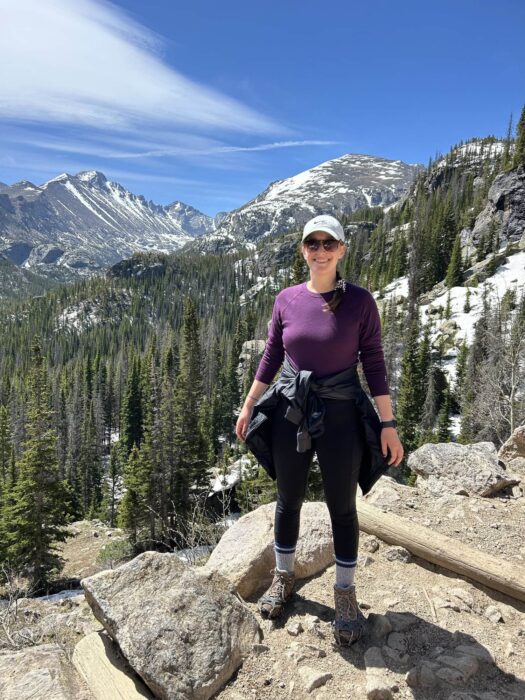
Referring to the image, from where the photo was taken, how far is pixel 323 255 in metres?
3.24

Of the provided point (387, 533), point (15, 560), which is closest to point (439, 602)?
point (387, 533)

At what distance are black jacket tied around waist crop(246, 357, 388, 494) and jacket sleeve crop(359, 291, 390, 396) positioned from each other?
11 cm

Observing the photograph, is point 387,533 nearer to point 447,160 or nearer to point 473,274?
point 473,274

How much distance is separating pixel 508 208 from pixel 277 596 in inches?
3644

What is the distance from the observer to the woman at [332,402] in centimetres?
322

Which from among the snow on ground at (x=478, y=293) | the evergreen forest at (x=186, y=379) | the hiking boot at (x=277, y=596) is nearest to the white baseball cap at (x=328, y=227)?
the hiking boot at (x=277, y=596)

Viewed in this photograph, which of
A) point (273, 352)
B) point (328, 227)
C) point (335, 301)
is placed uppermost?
point (328, 227)

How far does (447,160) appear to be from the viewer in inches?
5915

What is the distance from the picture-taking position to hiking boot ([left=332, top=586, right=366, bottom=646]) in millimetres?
3365

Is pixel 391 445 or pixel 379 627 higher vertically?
pixel 391 445

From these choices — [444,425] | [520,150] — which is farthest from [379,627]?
[520,150]

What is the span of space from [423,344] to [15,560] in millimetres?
44169

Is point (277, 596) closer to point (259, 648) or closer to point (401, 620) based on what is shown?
point (259, 648)

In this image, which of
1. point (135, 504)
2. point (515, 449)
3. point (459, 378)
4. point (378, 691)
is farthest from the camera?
point (459, 378)
